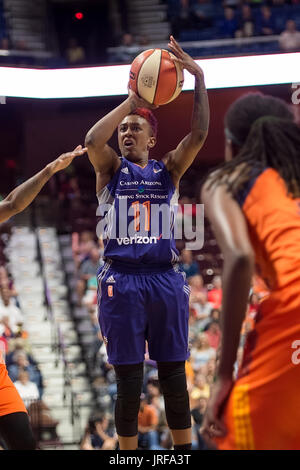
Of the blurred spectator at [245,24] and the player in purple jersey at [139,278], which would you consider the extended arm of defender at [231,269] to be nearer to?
the player in purple jersey at [139,278]

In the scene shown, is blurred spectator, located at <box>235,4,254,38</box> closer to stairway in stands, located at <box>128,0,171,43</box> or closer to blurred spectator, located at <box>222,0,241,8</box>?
blurred spectator, located at <box>222,0,241,8</box>

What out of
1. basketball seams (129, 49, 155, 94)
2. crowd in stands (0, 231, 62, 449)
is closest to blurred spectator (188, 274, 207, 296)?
crowd in stands (0, 231, 62, 449)

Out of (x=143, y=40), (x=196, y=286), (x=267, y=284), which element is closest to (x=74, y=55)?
(x=143, y=40)

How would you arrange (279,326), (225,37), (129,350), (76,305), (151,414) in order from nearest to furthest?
(279,326), (129,350), (151,414), (76,305), (225,37)

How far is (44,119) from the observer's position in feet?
49.6

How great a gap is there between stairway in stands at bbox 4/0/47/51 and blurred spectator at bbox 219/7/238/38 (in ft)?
13.0

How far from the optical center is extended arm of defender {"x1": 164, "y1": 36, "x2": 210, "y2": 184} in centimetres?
424

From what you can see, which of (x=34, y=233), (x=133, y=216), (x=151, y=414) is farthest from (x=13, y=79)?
(x=133, y=216)

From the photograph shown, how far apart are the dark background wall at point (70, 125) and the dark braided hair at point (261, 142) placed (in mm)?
10625

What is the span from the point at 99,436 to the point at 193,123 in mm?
5283

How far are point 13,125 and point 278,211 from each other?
44.6ft

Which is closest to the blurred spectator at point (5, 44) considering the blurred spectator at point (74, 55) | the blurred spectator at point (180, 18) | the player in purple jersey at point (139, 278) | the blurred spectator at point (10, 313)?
the blurred spectator at point (74, 55)

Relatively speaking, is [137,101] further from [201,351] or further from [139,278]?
[201,351]

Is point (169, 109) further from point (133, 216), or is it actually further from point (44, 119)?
point (133, 216)
